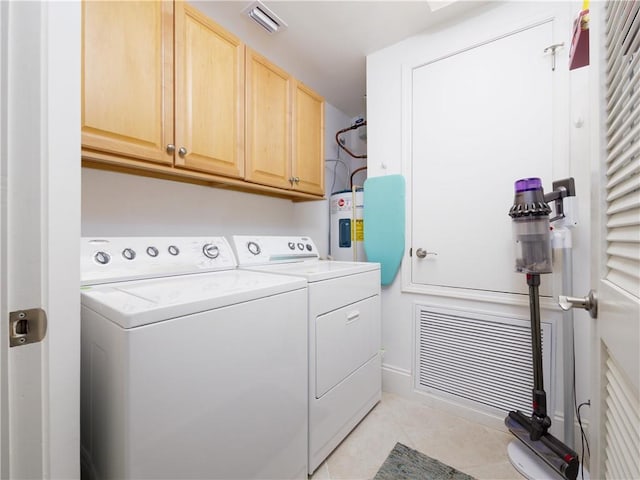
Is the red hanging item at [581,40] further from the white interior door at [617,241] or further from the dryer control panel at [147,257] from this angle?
the dryer control panel at [147,257]

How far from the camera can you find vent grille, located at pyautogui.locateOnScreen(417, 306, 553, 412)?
1586 mm

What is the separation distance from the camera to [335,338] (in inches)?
56.7

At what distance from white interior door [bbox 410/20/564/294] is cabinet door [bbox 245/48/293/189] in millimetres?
902

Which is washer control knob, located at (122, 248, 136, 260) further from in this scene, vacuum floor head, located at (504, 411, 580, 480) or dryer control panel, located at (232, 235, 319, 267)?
vacuum floor head, located at (504, 411, 580, 480)

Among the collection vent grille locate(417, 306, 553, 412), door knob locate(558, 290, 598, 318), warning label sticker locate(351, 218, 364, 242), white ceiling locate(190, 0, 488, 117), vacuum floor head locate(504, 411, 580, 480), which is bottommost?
vacuum floor head locate(504, 411, 580, 480)

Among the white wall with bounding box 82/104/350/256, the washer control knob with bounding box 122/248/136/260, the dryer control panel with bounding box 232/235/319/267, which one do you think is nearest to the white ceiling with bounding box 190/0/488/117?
the white wall with bounding box 82/104/350/256

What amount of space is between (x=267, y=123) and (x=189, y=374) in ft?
5.06

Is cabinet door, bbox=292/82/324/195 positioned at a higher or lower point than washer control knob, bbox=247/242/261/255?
higher

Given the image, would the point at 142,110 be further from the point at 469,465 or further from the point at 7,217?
the point at 469,465

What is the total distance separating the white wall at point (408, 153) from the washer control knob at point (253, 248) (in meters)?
0.99

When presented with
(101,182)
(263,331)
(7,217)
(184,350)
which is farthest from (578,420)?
(101,182)

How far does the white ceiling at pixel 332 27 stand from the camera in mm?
1656

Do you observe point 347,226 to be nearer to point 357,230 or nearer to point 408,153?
point 357,230

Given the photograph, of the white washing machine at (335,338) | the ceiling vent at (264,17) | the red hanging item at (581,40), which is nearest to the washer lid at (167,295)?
the white washing machine at (335,338)
